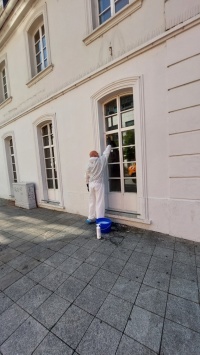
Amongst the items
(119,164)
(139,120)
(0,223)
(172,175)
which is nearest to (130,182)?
(119,164)

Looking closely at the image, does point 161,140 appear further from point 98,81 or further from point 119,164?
point 98,81

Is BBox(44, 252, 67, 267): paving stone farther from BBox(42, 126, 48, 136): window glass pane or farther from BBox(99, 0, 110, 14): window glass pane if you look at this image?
BBox(99, 0, 110, 14): window glass pane

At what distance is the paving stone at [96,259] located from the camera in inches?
112

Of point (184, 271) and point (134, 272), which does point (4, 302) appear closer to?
point (134, 272)

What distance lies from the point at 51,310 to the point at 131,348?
97cm

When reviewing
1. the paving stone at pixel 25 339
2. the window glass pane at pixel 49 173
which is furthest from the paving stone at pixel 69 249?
the window glass pane at pixel 49 173

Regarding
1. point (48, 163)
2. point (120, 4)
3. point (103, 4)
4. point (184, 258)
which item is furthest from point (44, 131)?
point (184, 258)

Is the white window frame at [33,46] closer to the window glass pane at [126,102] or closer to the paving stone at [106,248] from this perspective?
the window glass pane at [126,102]

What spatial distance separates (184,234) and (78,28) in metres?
5.72

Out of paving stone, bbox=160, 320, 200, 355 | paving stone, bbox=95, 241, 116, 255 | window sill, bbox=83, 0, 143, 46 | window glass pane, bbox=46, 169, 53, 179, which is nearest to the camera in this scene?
paving stone, bbox=160, 320, 200, 355

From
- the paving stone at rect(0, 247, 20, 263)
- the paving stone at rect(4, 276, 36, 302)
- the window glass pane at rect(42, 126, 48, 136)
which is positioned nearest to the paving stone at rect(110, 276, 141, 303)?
the paving stone at rect(4, 276, 36, 302)

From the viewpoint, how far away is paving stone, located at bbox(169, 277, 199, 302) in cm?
207

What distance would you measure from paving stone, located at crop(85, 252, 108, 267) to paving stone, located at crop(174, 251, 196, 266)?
1.20m

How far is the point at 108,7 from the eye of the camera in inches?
163
